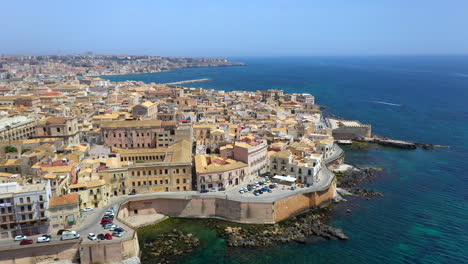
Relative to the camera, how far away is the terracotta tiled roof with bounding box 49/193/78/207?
43.4 m

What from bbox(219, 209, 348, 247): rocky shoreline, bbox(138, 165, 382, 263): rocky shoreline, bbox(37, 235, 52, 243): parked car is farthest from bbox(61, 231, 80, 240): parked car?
bbox(219, 209, 348, 247): rocky shoreline

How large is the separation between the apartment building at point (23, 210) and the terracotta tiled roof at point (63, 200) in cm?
86

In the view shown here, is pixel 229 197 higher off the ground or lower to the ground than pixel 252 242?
higher

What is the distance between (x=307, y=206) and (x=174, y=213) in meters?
21.4

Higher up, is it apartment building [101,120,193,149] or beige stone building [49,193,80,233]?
apartment building [101,120,193,149]

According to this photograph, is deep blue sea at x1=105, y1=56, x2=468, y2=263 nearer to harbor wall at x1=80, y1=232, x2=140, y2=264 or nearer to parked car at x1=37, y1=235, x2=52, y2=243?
harbor wall at x1=80, y1=232, x2=140, y2=264

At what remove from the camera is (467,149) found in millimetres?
89000

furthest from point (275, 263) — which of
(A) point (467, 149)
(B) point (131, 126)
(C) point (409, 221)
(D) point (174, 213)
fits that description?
(A) point (467, 149)

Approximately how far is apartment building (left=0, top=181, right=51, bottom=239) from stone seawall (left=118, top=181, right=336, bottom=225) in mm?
11108

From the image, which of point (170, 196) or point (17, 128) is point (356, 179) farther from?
point (17, 128)

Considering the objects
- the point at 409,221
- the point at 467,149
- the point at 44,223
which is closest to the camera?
the point at 44,223

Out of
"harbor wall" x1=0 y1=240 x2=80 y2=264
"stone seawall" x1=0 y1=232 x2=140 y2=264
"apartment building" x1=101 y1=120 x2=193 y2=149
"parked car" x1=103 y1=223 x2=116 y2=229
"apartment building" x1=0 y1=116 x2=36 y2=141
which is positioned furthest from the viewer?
"apartment building" x1=0 y1=116 x2=36 y2=141

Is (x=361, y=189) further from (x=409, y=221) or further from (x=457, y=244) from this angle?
(x=457, y=244)

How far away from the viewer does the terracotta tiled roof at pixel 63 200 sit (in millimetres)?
43438
